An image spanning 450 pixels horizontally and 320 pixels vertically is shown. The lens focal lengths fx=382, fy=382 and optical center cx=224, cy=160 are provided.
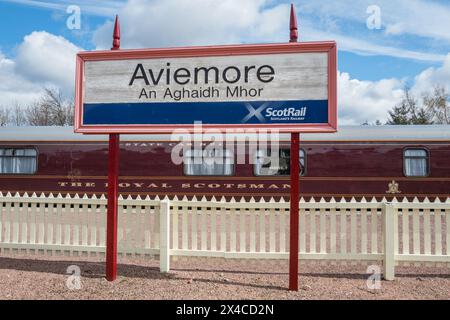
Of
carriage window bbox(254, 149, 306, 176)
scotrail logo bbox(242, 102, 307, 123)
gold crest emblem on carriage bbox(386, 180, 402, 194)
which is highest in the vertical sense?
scotrail logo bbox(242, 102, 307, 123)

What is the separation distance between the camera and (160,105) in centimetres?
506

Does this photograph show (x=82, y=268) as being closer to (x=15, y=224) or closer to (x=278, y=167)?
(x=15, y=224)

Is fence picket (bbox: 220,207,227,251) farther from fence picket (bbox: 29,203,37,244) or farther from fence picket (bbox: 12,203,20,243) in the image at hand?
fence picket (bbox: 12,203,20,243)

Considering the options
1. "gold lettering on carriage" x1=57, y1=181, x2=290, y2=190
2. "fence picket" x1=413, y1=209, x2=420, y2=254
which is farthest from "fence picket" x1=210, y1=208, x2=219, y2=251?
"gold lettering on carriage" x1=57, y1=181, x2=290, y2=190

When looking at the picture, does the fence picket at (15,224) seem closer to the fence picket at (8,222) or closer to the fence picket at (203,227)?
the fence picket at (8,222)

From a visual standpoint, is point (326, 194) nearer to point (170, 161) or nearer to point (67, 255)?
point (170, 161)

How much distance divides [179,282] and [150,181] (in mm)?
7650

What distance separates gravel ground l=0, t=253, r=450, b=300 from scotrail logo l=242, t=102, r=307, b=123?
214cm

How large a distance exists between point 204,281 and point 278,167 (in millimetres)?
7348

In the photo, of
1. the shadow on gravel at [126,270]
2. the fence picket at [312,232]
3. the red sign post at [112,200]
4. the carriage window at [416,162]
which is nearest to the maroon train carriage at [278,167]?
the carriage window at [416,162]

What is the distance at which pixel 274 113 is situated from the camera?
15.6ft

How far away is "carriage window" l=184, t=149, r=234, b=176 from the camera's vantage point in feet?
39.8

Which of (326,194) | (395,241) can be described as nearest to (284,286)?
(395,241)

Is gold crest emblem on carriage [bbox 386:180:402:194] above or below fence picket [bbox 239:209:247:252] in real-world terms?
above
